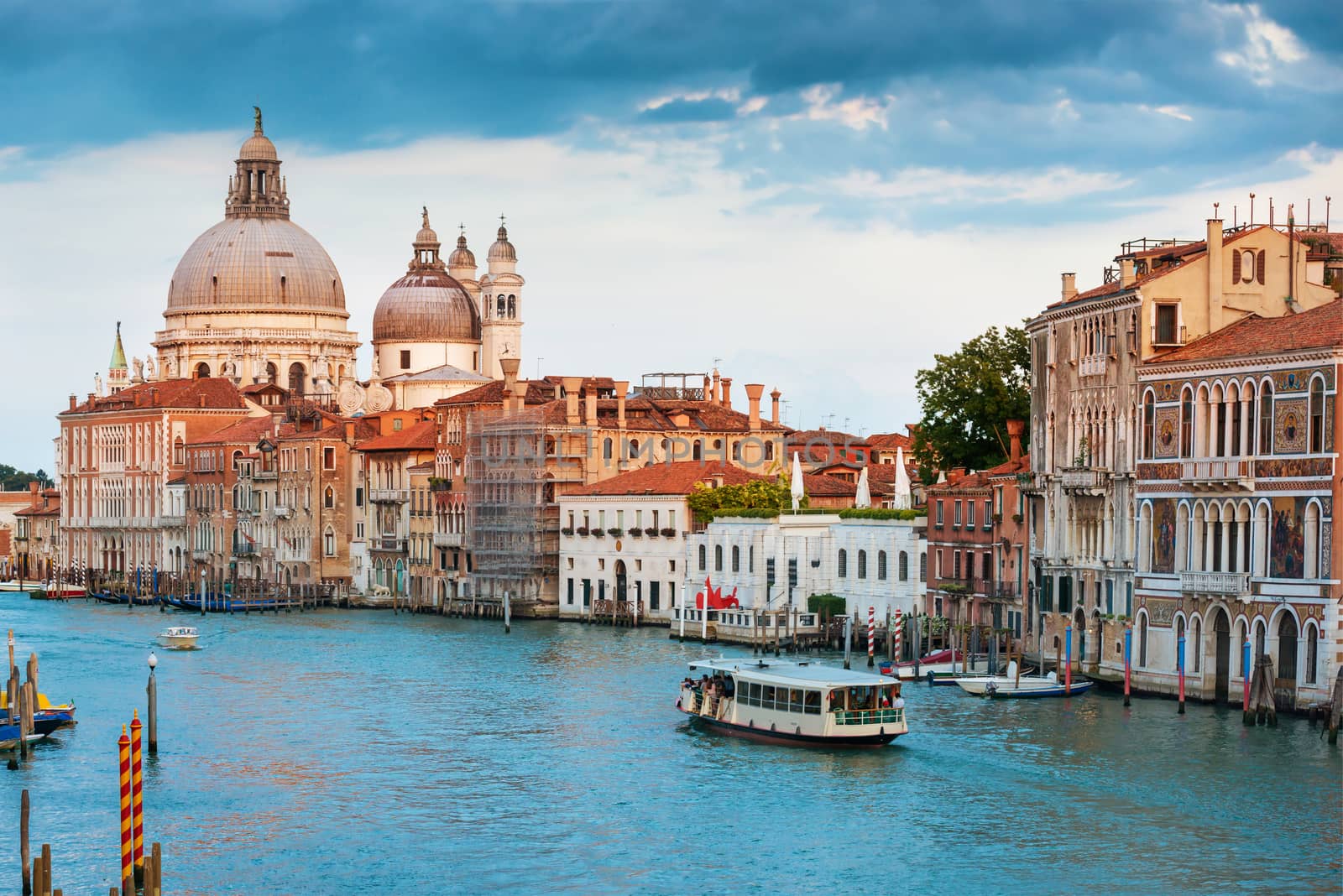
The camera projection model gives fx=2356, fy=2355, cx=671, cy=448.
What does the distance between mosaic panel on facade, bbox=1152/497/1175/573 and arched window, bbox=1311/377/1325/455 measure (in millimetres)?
3775

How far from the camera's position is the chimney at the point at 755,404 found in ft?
225

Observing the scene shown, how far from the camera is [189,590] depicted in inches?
3374

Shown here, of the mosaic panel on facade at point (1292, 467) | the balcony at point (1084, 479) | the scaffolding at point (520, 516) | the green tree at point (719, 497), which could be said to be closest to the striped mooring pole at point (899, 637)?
the balcony at point (1084, 479)

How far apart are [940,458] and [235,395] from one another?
46.8 meters

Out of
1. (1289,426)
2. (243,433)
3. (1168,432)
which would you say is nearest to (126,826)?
(1289,426)

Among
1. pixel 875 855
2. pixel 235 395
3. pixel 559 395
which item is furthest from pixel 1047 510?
pixel 235 395

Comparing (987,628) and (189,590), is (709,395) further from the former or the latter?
(987,628)

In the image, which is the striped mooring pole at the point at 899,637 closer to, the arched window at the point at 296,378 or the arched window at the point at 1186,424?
the arched window at the point at 1186,424

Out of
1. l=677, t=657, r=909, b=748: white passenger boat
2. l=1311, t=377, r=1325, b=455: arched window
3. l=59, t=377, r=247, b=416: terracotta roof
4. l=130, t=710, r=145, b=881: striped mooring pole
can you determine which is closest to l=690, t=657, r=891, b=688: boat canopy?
l=677, t=657, r=909, b=748: white passenger boat

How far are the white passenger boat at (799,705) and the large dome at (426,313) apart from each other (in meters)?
62.8

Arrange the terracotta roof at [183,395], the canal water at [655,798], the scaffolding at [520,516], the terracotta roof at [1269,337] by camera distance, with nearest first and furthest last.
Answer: the canal water at [655,798]
the terracotta roof at [1269,337]
the scaffolding at [520,516]
the terracotta roof at [183,395]

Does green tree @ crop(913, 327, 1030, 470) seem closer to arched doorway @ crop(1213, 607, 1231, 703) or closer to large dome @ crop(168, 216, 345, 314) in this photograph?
arched doorway @ crop(1213, 607, 1231, 703)

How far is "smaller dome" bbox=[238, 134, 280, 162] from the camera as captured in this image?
107938mm

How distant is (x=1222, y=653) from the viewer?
3597 centimetres
